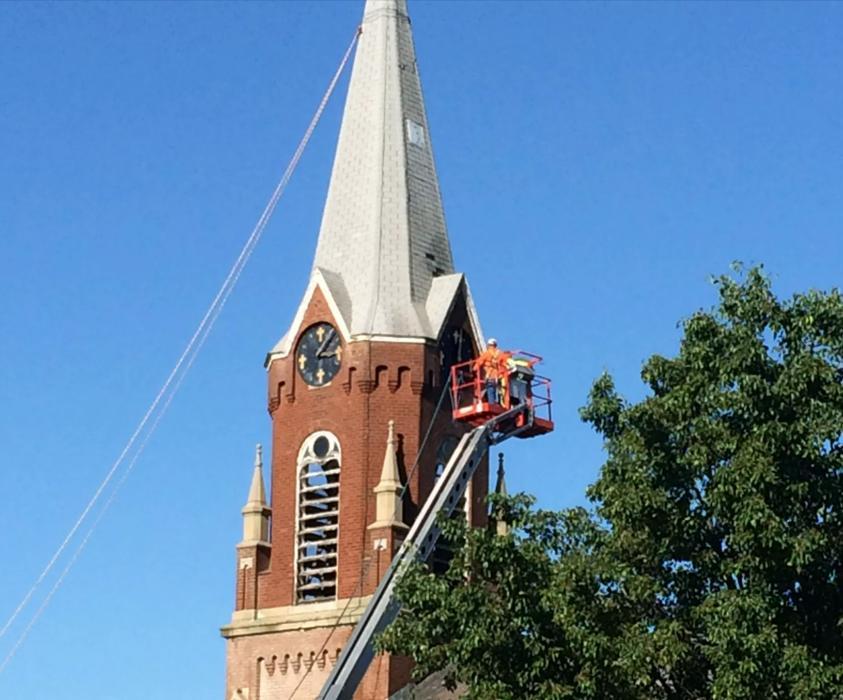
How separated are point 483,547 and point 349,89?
→ 29.7 metres

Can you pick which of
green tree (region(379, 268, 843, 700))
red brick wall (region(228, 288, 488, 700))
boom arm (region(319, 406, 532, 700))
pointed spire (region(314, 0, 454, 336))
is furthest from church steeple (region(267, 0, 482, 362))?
green tree (region(379, 268, 843, 700))

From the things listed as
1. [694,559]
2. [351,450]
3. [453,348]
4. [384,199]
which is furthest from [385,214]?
[694,559]

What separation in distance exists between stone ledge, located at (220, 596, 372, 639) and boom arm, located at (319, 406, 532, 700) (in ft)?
5.43

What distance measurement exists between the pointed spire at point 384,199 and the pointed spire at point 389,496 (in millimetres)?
3928

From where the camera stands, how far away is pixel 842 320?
36.0 meters

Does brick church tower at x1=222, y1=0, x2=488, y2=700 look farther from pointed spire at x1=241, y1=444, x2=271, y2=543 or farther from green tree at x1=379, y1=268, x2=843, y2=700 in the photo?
green tree at x1=379, y1=268, x2=843, y2=700

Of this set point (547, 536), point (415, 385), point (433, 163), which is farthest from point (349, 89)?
point (547, 536)

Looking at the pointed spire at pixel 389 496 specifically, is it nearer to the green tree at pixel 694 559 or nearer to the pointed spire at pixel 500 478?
the pointed spire at pixel 500 478

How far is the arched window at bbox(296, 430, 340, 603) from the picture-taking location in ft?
186

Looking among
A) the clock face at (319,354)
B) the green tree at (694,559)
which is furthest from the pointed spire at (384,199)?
the green tree at (694,559)

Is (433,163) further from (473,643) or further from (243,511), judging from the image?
(473,643)

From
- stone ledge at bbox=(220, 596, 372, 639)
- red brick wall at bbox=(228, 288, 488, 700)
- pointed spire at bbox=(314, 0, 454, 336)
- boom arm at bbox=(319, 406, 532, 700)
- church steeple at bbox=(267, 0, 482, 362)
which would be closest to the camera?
boom arm at bbox=(319, 406, 532, 700)

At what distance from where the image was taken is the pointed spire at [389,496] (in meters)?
55.7

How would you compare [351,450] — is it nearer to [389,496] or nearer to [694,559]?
[389,496]
